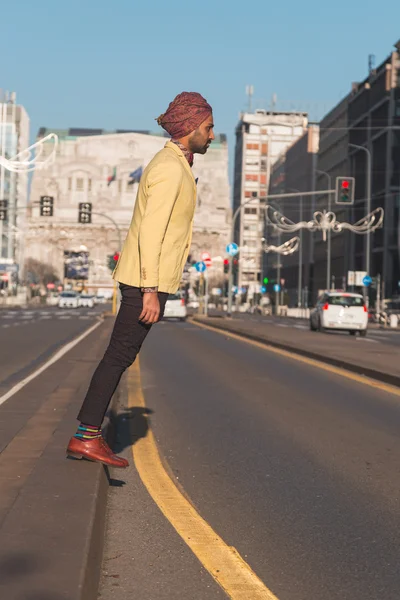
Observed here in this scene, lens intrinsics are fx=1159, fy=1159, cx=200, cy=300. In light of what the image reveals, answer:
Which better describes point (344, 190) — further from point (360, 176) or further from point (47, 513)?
point (360, 176)

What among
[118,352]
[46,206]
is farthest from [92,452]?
[46,206]

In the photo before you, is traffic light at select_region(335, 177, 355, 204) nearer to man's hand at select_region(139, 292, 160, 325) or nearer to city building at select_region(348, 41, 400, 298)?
man's hand at select_region(139, 292, 160, 325)

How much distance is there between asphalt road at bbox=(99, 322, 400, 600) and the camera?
4375 mm

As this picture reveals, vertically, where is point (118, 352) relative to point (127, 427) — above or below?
above

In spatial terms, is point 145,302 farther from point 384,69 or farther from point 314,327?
point 384,69

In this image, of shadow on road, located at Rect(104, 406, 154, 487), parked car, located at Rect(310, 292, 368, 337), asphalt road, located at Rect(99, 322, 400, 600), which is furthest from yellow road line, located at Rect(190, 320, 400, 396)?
parked car, located at Rect(310, 292, 368, 337)

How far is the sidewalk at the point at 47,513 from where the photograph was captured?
358 centimetres

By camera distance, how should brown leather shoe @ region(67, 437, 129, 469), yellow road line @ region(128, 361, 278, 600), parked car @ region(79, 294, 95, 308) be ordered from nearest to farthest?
1. yellow road line @ region(128, 361, 278, 600)
2. brown leather shoe @ region(67, 437, 129, 469)
3. parked car @ region(79, 294, 95, 308)

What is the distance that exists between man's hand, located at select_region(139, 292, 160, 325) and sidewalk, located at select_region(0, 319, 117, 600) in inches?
31.2

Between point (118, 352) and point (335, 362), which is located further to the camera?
point (335, 362)

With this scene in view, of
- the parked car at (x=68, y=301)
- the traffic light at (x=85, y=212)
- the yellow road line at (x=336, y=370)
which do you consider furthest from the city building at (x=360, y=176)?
the yellow road line at (x=336, y=370)

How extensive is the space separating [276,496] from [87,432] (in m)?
1.07

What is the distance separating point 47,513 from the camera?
4.61 metres

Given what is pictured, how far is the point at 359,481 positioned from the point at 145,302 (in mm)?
1819
